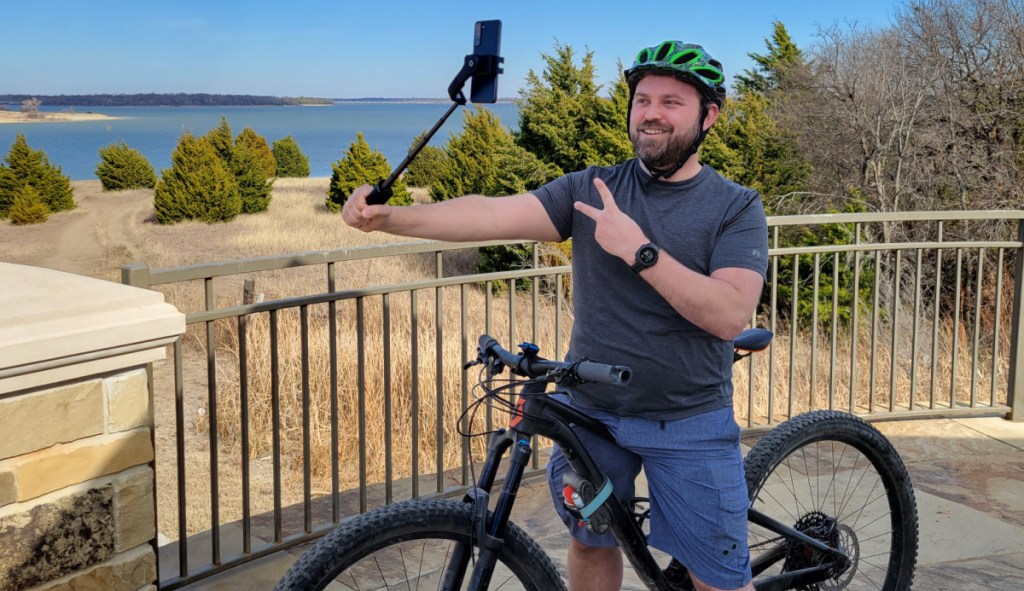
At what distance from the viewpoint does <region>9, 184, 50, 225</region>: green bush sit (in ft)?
113

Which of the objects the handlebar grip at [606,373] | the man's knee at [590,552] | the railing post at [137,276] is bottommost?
the man's knee at [590,552]

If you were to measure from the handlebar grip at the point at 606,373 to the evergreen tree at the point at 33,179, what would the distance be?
111 ft

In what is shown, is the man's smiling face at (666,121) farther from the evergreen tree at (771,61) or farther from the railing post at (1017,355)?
the evergreen tree at (771,61)

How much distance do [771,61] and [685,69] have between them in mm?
36491

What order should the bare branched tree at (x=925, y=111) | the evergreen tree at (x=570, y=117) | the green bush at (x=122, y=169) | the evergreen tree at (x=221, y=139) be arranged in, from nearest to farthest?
the bare branched tree at (x=925, y=111)
the evergreen tree at (x=570, y=117)
the evergreen tree at (x=221, y=139)
the green bush at (x=122, y=169)

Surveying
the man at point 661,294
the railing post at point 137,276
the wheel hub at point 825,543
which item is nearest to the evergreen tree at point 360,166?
the railing post at point 137,276

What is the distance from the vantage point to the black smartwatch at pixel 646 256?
2129 mm

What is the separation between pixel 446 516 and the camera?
7.18 feet

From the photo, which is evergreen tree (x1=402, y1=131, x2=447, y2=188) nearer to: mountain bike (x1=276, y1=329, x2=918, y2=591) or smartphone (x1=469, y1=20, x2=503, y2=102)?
mountain bike (x1=276, y1=329, x2=918, y2=591)

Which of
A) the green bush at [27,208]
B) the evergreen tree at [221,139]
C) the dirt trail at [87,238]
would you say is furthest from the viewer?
the evergreen tree at [221,139]

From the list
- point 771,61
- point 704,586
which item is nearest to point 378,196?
point 704,586

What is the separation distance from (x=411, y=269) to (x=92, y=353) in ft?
88.3

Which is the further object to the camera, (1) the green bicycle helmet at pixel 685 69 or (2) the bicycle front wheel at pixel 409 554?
(1) the green bicycle helmet at pixel 685 69

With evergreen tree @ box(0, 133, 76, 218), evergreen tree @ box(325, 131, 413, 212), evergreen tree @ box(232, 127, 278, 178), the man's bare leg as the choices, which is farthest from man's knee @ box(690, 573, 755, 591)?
evergreen tree @ box(232, 127, 278, 178)
